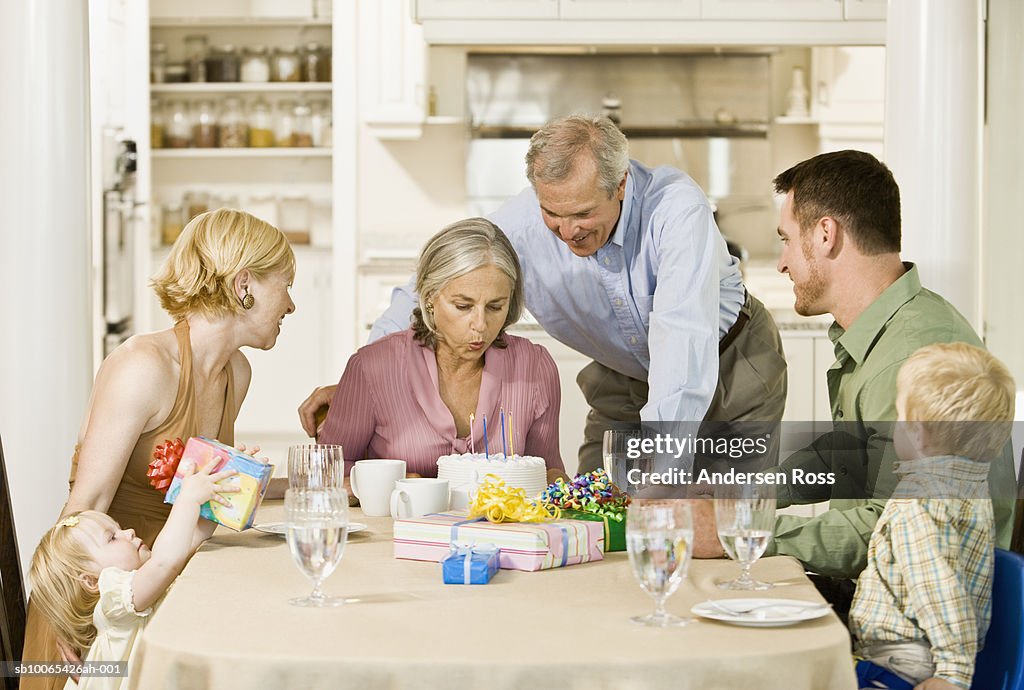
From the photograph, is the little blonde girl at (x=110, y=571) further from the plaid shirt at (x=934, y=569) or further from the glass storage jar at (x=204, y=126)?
the glass storage jar at (x=204, y=126)

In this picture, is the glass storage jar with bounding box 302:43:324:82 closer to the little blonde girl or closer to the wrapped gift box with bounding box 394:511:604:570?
the little blonde girl

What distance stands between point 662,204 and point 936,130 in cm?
92

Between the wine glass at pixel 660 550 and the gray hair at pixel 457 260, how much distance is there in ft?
3.28

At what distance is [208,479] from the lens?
1.67 m

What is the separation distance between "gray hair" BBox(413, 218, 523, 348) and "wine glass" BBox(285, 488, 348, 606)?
895 millimetres

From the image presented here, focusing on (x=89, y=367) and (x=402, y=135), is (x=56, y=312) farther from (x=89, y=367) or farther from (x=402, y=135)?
(x=402, y=135)

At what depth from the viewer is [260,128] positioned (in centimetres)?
579

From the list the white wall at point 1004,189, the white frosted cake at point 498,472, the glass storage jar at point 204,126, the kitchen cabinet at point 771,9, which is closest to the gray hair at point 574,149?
the white frosted cake at point 498,472

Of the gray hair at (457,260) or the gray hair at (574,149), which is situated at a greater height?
the gray hair at (574,149)

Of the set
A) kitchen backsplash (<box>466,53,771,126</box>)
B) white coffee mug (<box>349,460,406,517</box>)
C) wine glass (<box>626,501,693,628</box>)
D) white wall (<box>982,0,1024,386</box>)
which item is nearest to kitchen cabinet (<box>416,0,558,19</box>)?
kitchen backsplash (<box>466,53,771,126</box>)

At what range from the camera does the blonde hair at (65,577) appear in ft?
5.73

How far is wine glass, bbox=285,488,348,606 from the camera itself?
133cm

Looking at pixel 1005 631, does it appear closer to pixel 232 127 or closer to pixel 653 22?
pixel 653 22

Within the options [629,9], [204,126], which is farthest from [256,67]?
[629,9]
